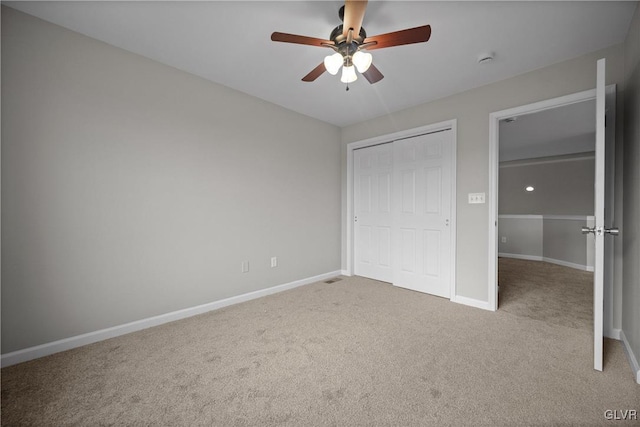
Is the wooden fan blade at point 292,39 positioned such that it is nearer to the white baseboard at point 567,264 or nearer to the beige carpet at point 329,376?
the beige carpet at point 329,376

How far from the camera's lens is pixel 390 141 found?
3893 mm

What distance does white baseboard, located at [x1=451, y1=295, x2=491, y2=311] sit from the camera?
2910mm

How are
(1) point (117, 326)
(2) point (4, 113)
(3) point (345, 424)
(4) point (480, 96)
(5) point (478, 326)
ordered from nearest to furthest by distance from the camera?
(3) point (345, 424) → (2) point (4, 113) → (1) point (117, 326) → (5) point (478, 326) → (4) point (480, 96)

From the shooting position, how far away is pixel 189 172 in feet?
8.90

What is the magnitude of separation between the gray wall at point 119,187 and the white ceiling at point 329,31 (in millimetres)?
288

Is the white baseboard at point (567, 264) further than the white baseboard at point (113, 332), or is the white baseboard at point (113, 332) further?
the white baseboard at point (567, 264)

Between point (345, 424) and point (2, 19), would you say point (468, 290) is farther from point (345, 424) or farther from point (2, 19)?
point (2, 19)

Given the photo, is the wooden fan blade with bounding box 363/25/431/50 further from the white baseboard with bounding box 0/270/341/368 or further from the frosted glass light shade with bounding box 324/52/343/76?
the white baseboard with bounding box 0/270/341/368

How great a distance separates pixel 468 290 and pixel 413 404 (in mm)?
1983

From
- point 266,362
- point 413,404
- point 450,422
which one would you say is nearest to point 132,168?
point 266,362

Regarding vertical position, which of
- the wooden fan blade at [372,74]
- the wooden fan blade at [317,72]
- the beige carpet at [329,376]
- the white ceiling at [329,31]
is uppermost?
the white ceiling at [329,31]

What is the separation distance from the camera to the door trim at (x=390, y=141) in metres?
3.16

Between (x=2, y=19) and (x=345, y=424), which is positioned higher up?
(x=2, y=19)

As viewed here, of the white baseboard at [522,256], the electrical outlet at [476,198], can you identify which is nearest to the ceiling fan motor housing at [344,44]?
the electrical outlet at [476,198]
